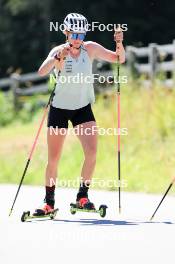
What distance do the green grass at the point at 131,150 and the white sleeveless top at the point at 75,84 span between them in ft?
13.7

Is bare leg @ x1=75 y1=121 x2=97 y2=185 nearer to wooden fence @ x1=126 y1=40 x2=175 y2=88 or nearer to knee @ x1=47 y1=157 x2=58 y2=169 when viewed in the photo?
knee @ x1=47 y1=157 x2=58 y2=169

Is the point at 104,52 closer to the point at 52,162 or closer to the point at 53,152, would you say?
the point at 53,152

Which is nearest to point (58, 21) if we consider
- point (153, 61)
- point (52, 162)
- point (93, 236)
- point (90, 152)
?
point (153, 61)

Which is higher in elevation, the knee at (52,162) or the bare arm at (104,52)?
the bare arm at (104,52)

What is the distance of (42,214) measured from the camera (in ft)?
34.8

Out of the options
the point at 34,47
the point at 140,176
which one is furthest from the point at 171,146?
the point at 34,47

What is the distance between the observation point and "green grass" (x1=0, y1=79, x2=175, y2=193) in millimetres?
15828

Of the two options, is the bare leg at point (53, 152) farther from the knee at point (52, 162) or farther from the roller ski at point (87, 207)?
the roller ski at point (87, 207)

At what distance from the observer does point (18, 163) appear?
758 inches

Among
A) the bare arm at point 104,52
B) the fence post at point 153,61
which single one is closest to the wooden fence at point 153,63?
the fence post at point 153,61

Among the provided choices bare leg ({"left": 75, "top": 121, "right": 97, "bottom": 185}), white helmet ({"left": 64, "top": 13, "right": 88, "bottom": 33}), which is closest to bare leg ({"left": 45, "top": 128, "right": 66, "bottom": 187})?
bare leg ({"left": 75, "top": 121, "right": 97, "bottom": 185})

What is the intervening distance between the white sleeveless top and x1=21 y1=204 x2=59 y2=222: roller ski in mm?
1017

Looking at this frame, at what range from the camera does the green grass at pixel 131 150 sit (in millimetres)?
15828

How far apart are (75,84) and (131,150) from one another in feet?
23.2
